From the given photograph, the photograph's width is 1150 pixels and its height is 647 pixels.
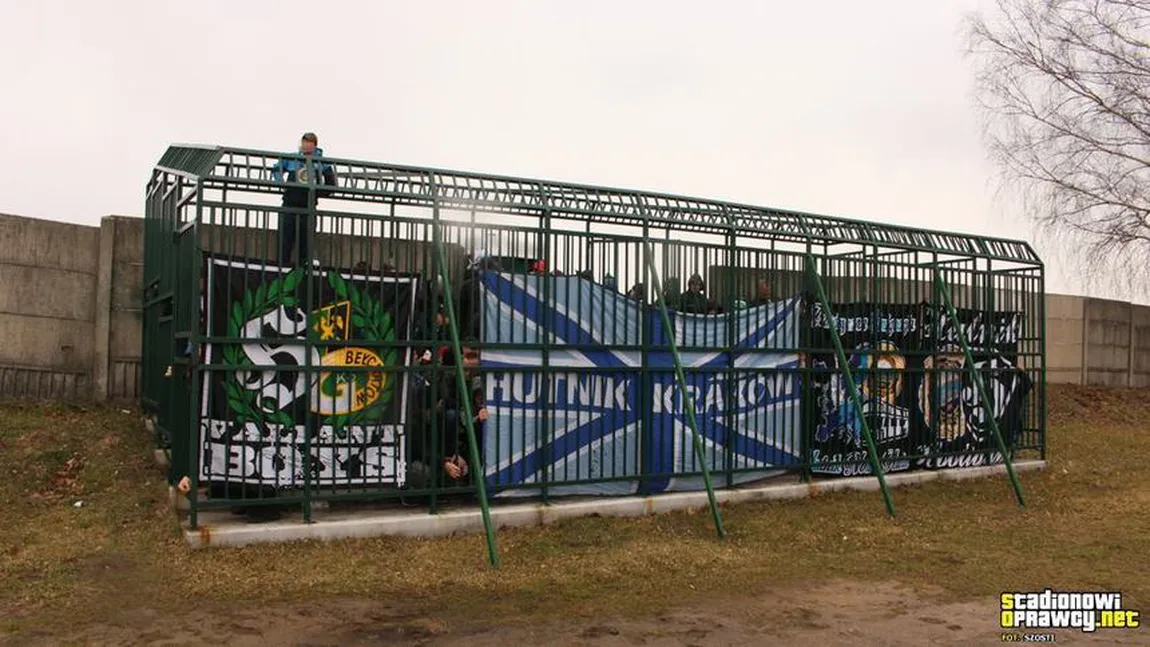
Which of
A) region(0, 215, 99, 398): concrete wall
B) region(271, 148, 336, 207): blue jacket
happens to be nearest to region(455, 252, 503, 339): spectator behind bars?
region(271, 148, 336, 207): blue jacket

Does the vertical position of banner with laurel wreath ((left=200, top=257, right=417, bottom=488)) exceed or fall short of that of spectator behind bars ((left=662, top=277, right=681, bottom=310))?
it falls short

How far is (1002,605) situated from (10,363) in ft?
29.0

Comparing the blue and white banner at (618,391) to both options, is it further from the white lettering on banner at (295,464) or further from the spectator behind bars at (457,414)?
the white lettering on banner at (295,464)

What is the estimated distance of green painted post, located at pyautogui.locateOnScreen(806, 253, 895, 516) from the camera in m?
8.59

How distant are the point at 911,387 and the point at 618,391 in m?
4.22

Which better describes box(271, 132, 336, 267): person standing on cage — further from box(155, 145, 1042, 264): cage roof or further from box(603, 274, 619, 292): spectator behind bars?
box(603, 274, 619, 292): spectator behind bars

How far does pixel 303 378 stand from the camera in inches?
271

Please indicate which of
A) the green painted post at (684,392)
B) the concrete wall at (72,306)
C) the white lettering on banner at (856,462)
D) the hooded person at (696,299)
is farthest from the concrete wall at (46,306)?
the white lettering on banner at (856,462)

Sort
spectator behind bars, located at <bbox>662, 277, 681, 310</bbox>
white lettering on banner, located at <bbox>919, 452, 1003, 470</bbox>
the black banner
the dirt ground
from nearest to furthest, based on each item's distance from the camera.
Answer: the dirt ground < spectator behind bars, located at <bbox>662, 277, 681, 310</bbox> < the black banner < white lettering on banner, located at <bbox>919, 452, 1003, 470</bbox>

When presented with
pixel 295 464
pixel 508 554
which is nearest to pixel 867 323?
pixel 508 554

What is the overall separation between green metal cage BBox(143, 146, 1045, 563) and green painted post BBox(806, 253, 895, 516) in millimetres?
34

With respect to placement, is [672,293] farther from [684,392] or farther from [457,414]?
[457,414]

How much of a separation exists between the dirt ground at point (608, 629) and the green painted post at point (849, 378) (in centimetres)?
288

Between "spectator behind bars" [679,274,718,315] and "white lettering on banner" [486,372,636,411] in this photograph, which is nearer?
"white lettering on banner" [486,372,636,411]
